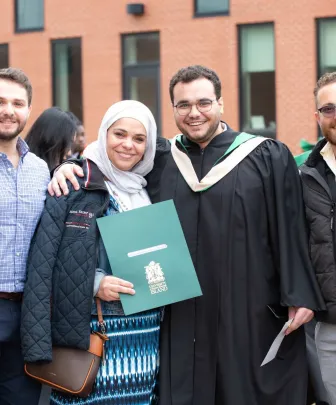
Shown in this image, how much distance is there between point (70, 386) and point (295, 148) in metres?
10.8

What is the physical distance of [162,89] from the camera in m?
15.0

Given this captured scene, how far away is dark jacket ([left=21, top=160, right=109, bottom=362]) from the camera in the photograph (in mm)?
3705

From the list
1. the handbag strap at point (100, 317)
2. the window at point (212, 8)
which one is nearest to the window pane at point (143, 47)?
the window at point (212, 8)

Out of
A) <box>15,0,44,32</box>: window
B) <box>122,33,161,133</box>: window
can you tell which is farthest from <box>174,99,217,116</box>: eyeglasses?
<box>15,0,44,32</box>: window

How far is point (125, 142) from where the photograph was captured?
3.94 m

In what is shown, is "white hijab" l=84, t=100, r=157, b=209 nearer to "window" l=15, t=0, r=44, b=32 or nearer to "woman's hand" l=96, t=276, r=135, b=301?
"woman's hand" l=96, t=276, r=135, b=301

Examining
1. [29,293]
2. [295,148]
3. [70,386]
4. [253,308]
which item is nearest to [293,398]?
[253,308]

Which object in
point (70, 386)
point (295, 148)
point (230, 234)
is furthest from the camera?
point (295, 148)

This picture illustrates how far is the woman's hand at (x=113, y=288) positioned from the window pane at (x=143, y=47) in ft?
39.0

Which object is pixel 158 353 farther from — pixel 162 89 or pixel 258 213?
pixel 162 89

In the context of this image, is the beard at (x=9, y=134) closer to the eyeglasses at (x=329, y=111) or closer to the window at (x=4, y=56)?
the eyeglasses at (x=329, y=111)

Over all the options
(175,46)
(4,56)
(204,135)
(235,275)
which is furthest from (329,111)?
(4,56)

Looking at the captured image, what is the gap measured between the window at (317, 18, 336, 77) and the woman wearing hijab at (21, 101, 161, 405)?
1067 cm

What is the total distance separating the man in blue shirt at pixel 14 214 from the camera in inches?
148
